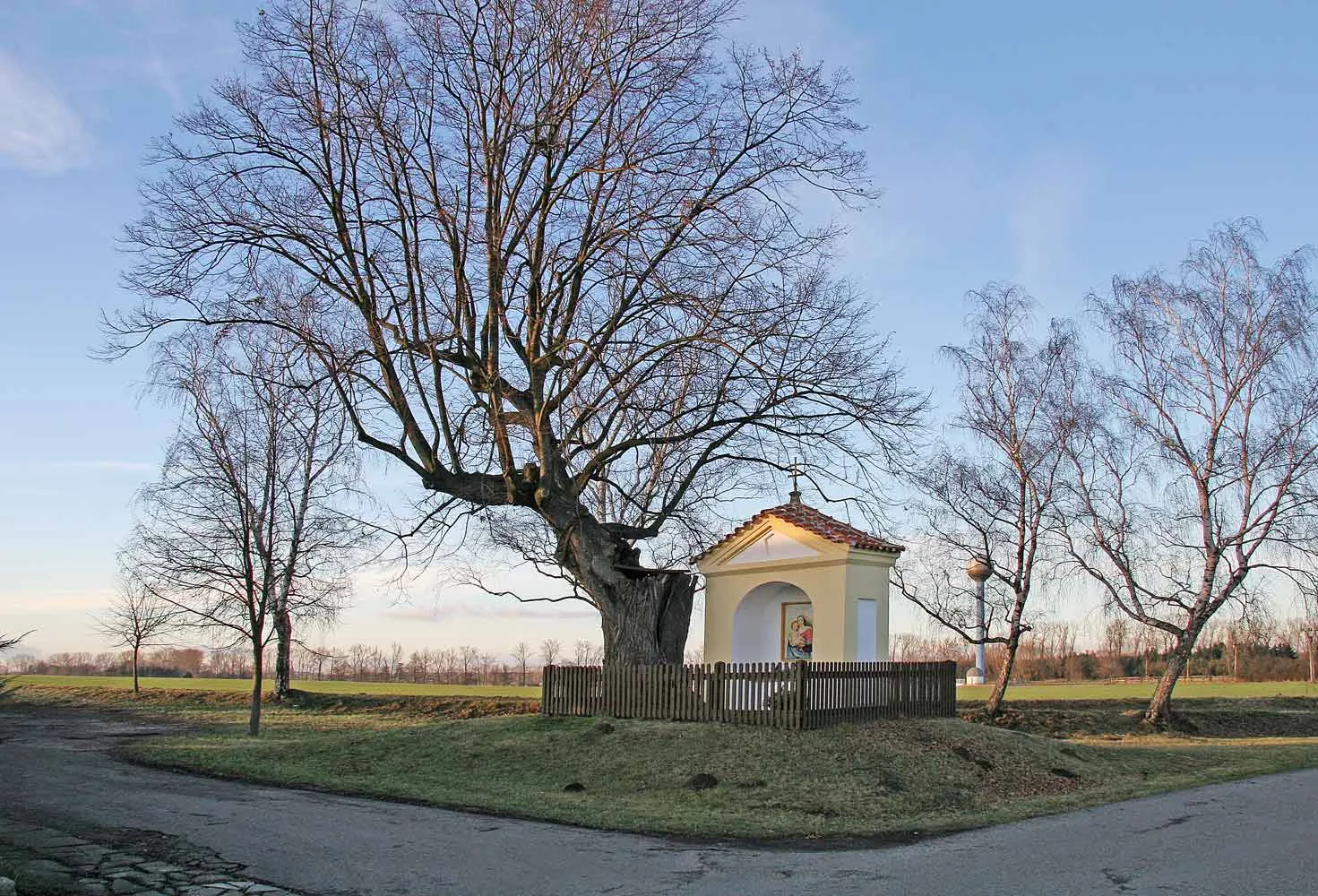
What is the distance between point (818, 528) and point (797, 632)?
2.12m

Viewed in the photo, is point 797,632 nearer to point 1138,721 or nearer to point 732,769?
point 732,769

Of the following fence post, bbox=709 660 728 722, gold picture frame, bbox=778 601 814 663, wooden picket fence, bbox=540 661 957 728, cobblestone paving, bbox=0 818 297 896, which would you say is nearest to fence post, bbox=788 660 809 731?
wooden picket fence, bbox=540 661 957 728

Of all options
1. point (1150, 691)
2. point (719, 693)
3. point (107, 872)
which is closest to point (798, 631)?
point (719, 693)

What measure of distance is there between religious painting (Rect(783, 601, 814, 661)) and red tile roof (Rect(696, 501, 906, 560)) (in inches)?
62.0

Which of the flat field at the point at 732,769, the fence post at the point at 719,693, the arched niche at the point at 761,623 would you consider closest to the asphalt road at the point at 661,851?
the flat field at the point at 732,769

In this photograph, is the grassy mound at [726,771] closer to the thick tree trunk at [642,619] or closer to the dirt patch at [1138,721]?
the thick tree trunk at [642,619]

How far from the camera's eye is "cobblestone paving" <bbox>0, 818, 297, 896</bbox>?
788cm

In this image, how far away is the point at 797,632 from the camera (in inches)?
834

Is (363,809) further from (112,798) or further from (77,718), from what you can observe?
(77,718)

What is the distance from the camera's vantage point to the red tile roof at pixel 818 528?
20.3m

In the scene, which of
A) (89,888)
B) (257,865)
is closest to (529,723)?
(257,865)

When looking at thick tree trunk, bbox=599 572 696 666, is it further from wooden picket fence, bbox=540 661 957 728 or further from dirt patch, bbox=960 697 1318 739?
dirt patch, bbox=960 697 1318 739

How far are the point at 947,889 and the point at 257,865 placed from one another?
18.8 feet

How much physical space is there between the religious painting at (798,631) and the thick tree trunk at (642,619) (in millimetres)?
2235
